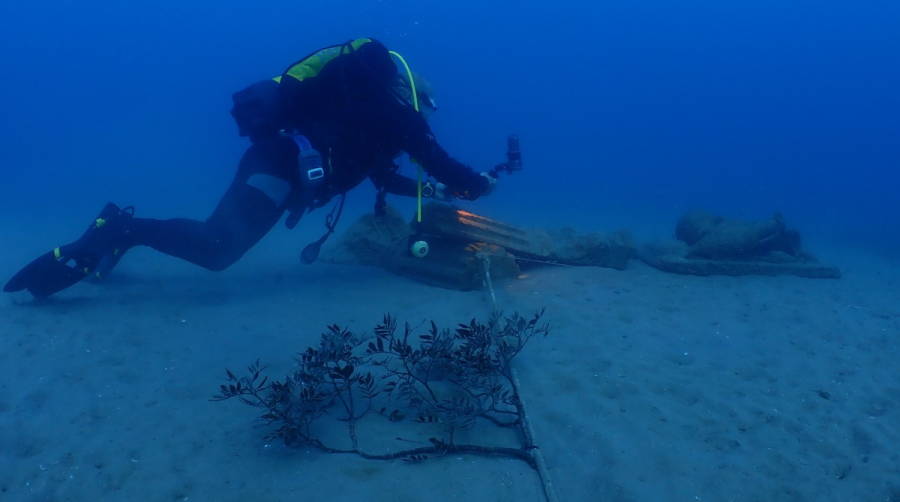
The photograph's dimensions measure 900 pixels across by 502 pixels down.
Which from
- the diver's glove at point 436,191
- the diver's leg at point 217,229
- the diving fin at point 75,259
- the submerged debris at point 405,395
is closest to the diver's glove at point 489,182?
the diver's glove at point 436,191

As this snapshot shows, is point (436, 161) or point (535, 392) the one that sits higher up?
point (436, 161)

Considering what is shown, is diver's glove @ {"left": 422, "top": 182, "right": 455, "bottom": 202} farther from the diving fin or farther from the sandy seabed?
the diving fin

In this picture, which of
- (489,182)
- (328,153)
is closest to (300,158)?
(328,153)

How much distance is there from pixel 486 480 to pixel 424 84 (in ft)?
15.9

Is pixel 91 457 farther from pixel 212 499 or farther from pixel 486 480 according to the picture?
pixel 486 480

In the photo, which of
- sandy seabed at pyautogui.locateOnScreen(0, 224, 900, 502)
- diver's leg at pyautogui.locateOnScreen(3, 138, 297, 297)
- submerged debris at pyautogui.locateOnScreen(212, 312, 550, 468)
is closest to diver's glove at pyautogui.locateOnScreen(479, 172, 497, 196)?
sandy seabed at pyautogui.locateOnScreen(0, 224, 900, 502)

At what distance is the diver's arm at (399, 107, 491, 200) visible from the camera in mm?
5641

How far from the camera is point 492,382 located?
13.0 ft

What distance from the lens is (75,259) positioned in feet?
19.1

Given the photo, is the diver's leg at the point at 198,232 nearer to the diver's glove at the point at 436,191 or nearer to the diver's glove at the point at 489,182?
the diver's glove at the point at 436,191

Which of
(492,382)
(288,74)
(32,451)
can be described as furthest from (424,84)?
(32,451)

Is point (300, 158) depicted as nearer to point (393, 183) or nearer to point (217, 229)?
point (393, 183)

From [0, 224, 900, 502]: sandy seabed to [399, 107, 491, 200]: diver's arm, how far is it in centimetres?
142

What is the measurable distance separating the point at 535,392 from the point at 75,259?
5.70 metres
